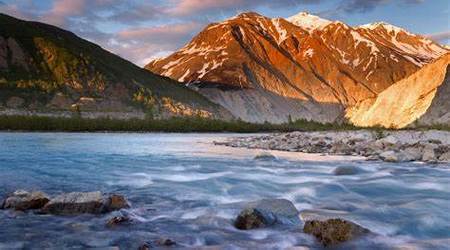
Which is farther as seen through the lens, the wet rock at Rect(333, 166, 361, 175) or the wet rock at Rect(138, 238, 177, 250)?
the wet rock at Rect(333, 166, 361, 175)

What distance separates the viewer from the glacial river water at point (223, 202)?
8.64 m

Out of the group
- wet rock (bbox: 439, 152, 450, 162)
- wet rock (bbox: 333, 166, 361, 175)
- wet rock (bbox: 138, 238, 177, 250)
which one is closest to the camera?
wet rock (bbox: 138, 238, 177, 250)

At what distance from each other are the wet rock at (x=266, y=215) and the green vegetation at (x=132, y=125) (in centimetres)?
8752

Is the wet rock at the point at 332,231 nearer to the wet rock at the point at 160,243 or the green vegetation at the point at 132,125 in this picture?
the wet rock at the point at 160,243

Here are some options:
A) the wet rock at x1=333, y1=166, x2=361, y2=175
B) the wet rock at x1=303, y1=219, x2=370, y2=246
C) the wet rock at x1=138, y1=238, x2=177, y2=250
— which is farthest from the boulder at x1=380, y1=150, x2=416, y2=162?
the wet rock at x1=138, y1=238, x2=177, y2=250

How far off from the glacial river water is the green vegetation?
79.2 metres

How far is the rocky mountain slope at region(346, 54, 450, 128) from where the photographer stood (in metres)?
102

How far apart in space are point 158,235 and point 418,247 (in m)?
4.52

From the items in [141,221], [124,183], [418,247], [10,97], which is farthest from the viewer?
[10,97]

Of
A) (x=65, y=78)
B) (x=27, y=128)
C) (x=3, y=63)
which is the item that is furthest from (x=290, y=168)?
(x=3, y=63)

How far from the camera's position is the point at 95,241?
838 centimetres

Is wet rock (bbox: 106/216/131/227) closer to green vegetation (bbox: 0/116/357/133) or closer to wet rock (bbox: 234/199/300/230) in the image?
wet rock (bbox: 234/199/300/230)

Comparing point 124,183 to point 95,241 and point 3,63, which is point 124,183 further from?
point 3,63

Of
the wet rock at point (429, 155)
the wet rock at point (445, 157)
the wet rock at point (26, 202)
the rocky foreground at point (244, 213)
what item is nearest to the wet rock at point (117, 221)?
the rocky foreground at point (244, 213)
